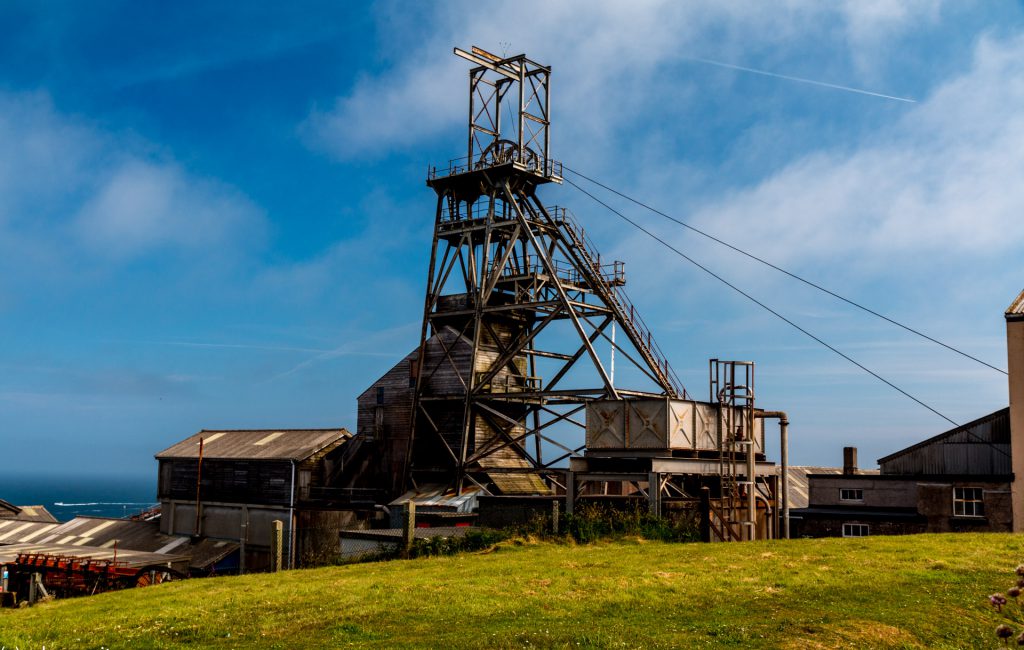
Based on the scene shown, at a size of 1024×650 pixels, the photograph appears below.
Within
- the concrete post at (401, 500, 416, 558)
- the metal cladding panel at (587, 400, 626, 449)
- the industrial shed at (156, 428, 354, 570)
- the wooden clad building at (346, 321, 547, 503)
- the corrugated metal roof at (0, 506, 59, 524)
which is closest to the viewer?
the concrete post at (401, 500, 416, 558)

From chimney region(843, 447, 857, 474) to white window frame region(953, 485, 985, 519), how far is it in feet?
38.3

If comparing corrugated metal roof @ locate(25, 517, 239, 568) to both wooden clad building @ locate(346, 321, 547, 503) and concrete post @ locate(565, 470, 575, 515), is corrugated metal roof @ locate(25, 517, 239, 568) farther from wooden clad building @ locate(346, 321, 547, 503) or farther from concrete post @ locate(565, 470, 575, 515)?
concrete post @ locate(565, 470, 575, 515)

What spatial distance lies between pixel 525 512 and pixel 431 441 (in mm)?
16723

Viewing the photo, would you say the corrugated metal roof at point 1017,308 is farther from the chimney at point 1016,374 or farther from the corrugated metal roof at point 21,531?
the corrugated metal roof at point 21,531

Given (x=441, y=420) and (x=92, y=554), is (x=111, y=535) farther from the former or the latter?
(x=441, y=420)

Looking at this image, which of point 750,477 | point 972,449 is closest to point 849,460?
point 972,449

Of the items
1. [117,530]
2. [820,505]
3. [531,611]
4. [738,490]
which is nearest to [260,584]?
[531,611]

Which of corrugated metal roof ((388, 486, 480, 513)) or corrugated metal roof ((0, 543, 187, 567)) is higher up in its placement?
corrugated metal roof ((388, 486, 480, 513))

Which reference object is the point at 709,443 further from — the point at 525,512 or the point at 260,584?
the point at 260,584

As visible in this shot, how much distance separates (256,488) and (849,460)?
3162 centimetres

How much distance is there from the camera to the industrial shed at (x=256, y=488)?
162 ft

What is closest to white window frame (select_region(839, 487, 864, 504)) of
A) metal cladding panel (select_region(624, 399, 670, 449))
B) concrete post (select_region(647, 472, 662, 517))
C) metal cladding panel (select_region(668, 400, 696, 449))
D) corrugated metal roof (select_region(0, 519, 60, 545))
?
metal cladding panel (select_region(668, 400, 696, 449))

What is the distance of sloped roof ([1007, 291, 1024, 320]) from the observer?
34312 mm

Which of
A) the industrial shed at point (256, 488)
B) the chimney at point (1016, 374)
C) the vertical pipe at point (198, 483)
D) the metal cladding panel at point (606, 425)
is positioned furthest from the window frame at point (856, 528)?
the vertical pipe at point (198, 483)
